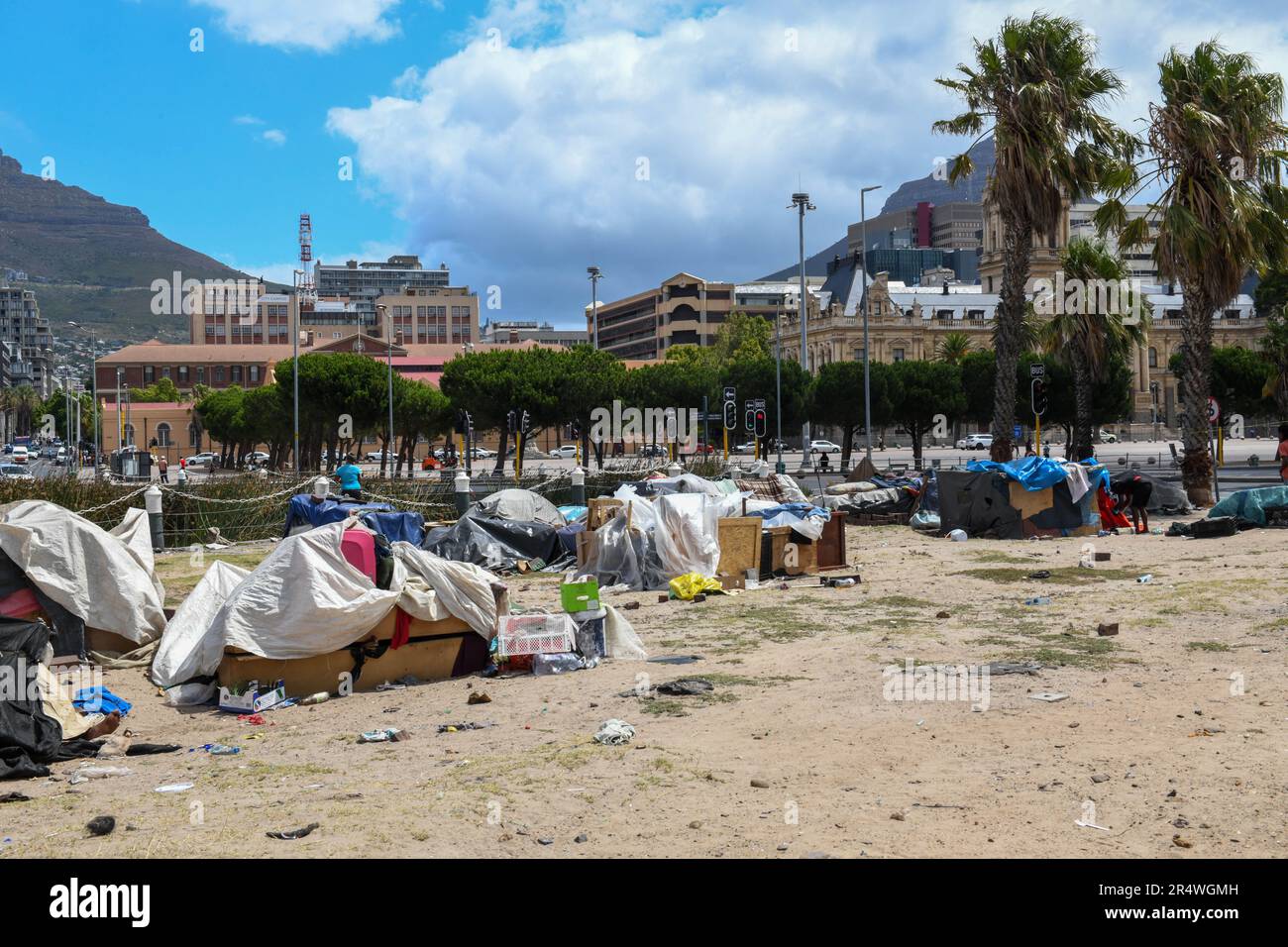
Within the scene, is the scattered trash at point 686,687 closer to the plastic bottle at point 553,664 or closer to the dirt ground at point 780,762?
the dirt ground at point 780,762

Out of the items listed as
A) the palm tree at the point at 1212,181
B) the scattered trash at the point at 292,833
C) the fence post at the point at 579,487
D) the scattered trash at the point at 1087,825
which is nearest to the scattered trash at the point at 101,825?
the scattered trash at the point at 292,833

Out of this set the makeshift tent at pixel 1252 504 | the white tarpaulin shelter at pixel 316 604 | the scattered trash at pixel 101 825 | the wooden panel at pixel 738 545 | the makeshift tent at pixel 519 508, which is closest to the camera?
Answer: the scattered trash at pixel 101 825

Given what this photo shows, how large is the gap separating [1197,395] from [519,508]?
44.1 ft

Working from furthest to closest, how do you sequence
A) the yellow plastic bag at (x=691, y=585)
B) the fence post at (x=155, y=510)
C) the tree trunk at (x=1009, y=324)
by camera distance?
the tree trunk at (x=1009, y=324)
the fence post at (x=155, y=510)
the yellow plastic bag at (x=691, y=585)

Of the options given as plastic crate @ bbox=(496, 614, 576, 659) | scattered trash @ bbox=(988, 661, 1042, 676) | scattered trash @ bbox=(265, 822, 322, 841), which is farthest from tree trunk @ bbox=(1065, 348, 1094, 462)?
scattered trash @ bbox=(265, 822, 322, 841)

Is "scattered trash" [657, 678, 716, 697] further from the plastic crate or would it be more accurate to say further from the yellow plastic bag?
the yellow plastic bag

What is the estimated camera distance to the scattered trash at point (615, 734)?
25.6ft

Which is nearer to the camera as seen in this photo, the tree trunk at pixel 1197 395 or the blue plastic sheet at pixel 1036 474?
the blue plastic sheet at pixel 1036 474

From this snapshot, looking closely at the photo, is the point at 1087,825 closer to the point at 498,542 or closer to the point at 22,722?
the point at 22,722

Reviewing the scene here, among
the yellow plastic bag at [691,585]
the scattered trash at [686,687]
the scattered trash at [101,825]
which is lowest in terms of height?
the scattered trash at [101,825]

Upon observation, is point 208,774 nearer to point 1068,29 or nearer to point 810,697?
point 810,697

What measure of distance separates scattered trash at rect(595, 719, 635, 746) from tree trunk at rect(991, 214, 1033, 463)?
19696mm

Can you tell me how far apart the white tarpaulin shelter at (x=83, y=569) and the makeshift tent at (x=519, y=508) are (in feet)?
26.7
